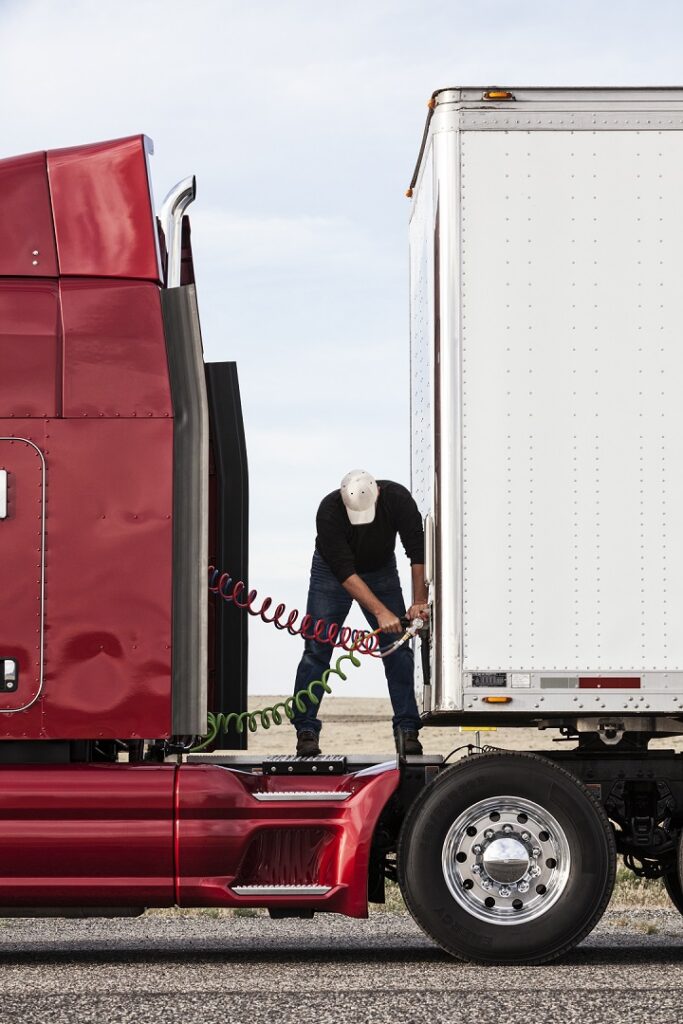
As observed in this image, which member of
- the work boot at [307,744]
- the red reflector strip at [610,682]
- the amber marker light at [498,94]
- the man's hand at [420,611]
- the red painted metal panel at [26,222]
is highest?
the amber marker light at [498,94]

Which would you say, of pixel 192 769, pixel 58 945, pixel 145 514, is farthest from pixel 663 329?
pixel 58 945

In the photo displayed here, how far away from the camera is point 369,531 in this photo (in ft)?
29.0

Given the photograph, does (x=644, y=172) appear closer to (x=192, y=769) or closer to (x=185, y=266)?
(x=185, y=266)

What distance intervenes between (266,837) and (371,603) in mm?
1502

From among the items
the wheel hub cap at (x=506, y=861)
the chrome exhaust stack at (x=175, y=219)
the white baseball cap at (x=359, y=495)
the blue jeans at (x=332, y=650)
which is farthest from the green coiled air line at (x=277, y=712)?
the chrome exhaust stack at (x=175, y=219)

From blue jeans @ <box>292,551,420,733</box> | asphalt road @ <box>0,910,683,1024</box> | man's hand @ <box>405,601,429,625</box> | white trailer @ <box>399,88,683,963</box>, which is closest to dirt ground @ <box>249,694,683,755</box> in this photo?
asphalt road @ <box>0,910,683,1024</box>

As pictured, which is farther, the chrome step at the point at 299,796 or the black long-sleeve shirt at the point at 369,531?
the black long-sleeve shirt at the point at 369,531

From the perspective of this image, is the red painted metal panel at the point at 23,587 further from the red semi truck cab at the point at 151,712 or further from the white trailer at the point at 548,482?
the white trailer at the point at 548,482

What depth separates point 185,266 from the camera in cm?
928

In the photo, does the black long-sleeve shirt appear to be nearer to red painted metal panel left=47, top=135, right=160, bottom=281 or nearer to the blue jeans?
the blue jeans

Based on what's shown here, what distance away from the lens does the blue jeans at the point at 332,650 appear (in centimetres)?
866

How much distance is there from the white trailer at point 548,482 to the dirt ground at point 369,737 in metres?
23.1

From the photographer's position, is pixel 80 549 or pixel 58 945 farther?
pixel 58 945

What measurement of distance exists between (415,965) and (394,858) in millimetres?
583
